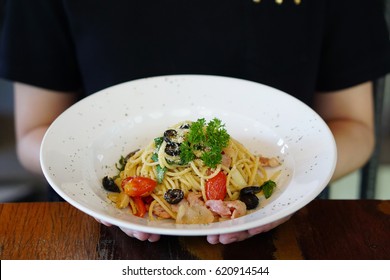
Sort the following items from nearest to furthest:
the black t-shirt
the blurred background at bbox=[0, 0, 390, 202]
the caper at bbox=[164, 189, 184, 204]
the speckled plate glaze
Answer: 1. the speckled plate glaze
2. the caper at bbox=[164, 189, 184, 204]
3. the black t-shirt
4. the blurred background at bbox=[0, 0, 390, 202]

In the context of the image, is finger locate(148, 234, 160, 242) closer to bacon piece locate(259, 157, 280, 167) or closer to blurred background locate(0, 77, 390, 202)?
bacon piece locate(259, 157, 280, 167)

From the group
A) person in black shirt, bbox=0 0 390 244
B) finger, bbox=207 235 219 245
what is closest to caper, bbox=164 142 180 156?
finger, bbox=207 235 219 245

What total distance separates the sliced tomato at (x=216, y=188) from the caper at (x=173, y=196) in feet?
0.19

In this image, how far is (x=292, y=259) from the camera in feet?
3.59

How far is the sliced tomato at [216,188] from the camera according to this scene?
1181 mm

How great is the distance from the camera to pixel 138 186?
117 cm

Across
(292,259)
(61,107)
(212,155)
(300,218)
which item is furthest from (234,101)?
(61,107)

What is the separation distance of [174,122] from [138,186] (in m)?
0.33

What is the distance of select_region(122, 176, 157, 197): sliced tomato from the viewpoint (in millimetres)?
1164

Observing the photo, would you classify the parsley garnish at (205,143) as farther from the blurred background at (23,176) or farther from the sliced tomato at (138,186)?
the blurred background at (23,176)

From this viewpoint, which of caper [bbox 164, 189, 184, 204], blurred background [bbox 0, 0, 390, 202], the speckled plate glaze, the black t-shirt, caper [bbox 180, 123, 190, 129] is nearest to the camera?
the speckled plate glaze

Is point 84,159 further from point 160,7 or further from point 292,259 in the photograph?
point 160,7

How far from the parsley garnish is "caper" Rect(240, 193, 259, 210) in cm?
11

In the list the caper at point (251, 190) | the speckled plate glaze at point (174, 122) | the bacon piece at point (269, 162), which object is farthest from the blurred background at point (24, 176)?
the caper at point (251, 190)
